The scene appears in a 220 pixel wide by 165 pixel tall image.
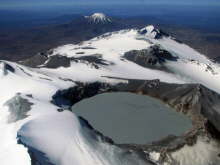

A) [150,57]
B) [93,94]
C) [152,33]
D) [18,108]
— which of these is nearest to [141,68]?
[150,57]

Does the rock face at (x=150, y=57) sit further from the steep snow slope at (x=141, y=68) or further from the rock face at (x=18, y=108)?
the rock face at (x=18, y=108)

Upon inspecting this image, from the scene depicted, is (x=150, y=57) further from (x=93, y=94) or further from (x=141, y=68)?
(x=93, y=94)

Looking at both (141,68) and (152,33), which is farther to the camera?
(152,33)

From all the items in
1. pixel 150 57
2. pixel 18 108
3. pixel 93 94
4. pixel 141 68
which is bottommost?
pixel 93 94

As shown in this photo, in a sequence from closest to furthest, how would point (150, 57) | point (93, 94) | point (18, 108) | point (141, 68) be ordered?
point (18, 108), point (93, 94), point (141, 68), point (150, 57)

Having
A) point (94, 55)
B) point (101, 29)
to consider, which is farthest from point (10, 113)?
point (101, 29)

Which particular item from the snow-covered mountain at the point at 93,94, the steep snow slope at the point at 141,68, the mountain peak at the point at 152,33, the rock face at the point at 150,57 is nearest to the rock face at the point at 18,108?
the snow-covered mountain at the point at 93,94

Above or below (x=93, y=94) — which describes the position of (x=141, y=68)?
above

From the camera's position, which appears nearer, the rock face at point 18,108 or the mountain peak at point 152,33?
the rock face at point 18,108

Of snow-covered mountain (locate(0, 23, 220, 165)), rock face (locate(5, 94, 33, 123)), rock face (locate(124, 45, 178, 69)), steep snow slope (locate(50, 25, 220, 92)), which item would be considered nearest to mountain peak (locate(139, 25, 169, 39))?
steep snow slope (locate(50, 25, 220, 92))
